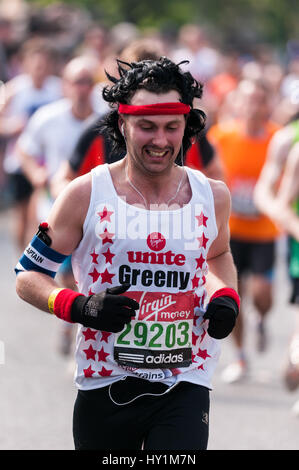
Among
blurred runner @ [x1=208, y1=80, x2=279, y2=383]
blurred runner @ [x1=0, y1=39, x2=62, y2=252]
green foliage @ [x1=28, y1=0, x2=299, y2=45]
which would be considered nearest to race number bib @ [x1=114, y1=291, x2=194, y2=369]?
blurred runner @ [x1=208, y1=80, x2=279, y2=383]

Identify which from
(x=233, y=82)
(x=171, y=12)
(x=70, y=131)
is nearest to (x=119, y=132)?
(x=70, y=131)

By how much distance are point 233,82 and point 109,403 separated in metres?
12.9

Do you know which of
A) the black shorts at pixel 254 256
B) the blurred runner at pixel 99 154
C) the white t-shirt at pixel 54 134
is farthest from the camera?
the white t-shirt at pixel 54 134

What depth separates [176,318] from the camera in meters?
3.83

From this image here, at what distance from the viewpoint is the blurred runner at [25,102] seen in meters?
Result: 11.2

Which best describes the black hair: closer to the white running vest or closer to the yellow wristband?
the white running vest

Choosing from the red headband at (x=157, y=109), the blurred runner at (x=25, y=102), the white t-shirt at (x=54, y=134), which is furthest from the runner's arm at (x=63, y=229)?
the blurred runner at (x=25, y=102)

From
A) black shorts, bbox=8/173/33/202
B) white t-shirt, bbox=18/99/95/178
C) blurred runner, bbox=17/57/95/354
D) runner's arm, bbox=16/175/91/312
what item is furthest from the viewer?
black shorts, bbox=8/173/33/202

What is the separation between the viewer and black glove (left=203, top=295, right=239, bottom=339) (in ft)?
12.3

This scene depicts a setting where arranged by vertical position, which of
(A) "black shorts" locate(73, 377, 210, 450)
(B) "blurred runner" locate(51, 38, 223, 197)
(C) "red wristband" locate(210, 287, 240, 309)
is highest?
(B) "blurred runner" locate(51, 38, 223, 197)

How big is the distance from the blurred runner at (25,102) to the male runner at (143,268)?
720 cm

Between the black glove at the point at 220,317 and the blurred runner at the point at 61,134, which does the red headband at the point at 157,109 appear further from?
the blurred runner at the point at 61,134

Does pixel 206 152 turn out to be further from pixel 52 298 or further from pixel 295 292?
pixel 52 298
